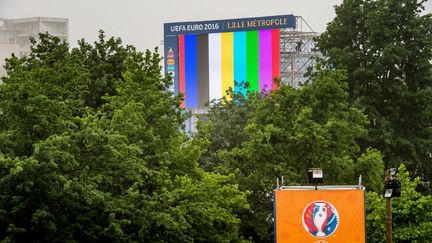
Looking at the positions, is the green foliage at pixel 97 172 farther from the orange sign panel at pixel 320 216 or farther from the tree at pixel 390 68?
the tree at pixel 390 68

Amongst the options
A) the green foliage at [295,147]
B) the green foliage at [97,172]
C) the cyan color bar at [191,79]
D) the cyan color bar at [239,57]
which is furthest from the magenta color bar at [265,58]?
the green foliage at [97,172]

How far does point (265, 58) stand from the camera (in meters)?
80.4

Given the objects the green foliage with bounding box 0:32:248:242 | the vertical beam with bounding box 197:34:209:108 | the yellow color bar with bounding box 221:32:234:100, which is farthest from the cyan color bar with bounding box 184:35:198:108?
the green foliage with bounding box 0:32:248:242

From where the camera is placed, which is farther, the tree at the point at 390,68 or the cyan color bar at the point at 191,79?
the cyan color bar at the point at 191,79

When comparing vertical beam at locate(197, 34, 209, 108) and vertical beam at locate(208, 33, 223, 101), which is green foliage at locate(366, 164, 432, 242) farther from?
vertical beam at locate(197, 34, 209, 108)

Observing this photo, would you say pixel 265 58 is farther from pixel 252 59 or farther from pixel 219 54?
pixel 219 54

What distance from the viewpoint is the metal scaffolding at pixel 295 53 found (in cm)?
8144

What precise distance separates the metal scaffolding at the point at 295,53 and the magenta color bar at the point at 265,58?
1.61m

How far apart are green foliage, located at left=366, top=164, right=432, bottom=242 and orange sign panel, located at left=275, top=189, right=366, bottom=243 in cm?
637

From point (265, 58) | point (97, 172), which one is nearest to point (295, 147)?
point (97, 172)

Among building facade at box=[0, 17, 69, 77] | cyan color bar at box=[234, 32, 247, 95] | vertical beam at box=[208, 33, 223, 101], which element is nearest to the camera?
cyan color bar at box=[234, 32, 247, 95]

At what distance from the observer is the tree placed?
4772cm

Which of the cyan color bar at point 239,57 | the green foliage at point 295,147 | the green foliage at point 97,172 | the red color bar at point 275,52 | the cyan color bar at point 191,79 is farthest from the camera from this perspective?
the cyan color bar at point 191,79

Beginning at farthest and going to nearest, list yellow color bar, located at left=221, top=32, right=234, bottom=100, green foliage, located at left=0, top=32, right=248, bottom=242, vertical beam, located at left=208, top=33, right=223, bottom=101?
vertical beam, located at left=208, top=33, right=223, bottom=101
yellow color bar, located at left=221, top=32, right=234, bottom=100
green foliage, located at left=0, top=32, right=248, bottom=242
